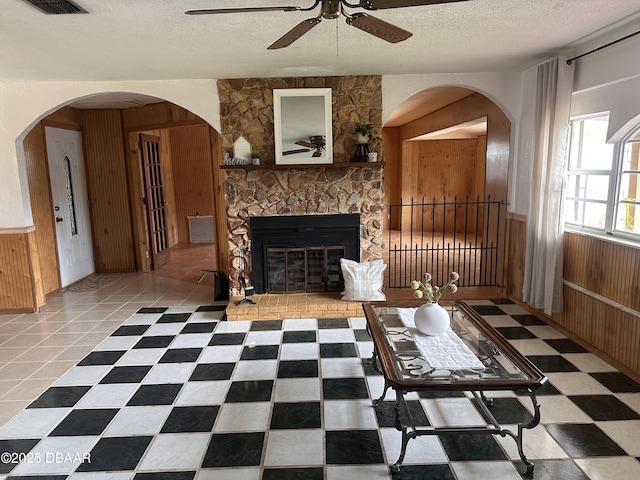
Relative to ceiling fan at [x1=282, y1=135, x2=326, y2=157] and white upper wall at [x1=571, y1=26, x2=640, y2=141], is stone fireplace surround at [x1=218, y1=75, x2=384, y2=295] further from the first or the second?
white upper wall at [x1=571, y1=26, x2=640, y2=141]

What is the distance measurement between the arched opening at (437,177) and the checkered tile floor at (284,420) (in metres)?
2.54

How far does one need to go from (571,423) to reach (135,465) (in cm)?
244

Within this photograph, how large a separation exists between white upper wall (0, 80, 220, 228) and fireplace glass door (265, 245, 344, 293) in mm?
1586

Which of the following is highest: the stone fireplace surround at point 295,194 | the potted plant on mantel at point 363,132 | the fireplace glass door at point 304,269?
the potted plant on mantel at point 363,132

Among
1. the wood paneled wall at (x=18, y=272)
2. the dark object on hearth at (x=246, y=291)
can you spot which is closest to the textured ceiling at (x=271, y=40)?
the wood paneled wall at (x=18, y=272)

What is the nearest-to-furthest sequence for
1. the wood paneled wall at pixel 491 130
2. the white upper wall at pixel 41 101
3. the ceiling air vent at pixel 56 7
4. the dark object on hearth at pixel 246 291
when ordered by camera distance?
the ceiling air vent at pixel 56 7
the white upper wall at pixel 41 101
the dark object on hearth at pixel 246 291
the wood paneled wall at pixel 491 130

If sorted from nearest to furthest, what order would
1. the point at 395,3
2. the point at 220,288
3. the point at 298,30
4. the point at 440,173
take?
the point at 395,3
the point at 298,30
the point at 220,288
the point at 440,173

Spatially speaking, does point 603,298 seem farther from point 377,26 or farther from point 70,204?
point 70,204

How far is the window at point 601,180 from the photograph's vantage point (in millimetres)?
3193

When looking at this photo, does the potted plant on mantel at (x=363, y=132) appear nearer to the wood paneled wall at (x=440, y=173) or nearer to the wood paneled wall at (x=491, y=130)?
the wood paneled wall at (x=491, y=130)

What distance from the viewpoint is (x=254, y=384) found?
302 cm

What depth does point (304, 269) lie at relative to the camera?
4723mm

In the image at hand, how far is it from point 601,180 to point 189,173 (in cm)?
739

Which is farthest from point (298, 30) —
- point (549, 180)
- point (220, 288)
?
→ point (220, 288)
